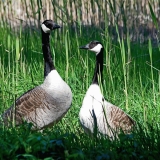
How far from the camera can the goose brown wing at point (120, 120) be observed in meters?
5.97

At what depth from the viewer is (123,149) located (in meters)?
4.37

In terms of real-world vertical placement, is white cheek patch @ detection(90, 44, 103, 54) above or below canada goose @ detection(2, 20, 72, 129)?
above

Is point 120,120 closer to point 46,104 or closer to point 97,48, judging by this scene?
point 46,104

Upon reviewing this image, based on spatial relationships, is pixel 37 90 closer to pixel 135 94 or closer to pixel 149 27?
pixel 135 94

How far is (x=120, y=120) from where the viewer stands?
5.97m

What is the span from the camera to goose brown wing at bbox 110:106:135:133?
5.97 metres

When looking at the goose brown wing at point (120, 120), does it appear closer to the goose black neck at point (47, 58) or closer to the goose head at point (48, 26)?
the goose black neck at point (47, 58)

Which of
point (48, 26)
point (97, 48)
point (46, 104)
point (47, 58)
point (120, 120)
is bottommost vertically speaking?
point (120, 120)

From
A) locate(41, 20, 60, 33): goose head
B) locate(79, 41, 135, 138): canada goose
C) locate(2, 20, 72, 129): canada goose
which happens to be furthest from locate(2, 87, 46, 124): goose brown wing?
locate(41, 20, 60, 33): goose head

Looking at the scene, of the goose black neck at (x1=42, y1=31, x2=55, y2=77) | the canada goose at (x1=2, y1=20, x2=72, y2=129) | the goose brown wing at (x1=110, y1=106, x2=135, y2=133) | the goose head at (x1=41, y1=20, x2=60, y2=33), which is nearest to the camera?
the goose brown wing at (x1=110, y1=106, x2=135, y2=133)

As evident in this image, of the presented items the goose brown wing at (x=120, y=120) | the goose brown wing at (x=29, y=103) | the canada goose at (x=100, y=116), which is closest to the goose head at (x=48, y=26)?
the goose brown wing at (x=29, y=103)

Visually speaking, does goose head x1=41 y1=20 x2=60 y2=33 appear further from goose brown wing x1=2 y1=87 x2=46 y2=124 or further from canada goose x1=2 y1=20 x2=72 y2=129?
goose brown wing x1=2 y1=87 x2=46 y2=124

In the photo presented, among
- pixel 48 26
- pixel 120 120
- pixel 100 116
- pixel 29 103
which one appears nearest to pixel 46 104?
pixel 29 103

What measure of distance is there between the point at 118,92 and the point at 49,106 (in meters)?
1.07
